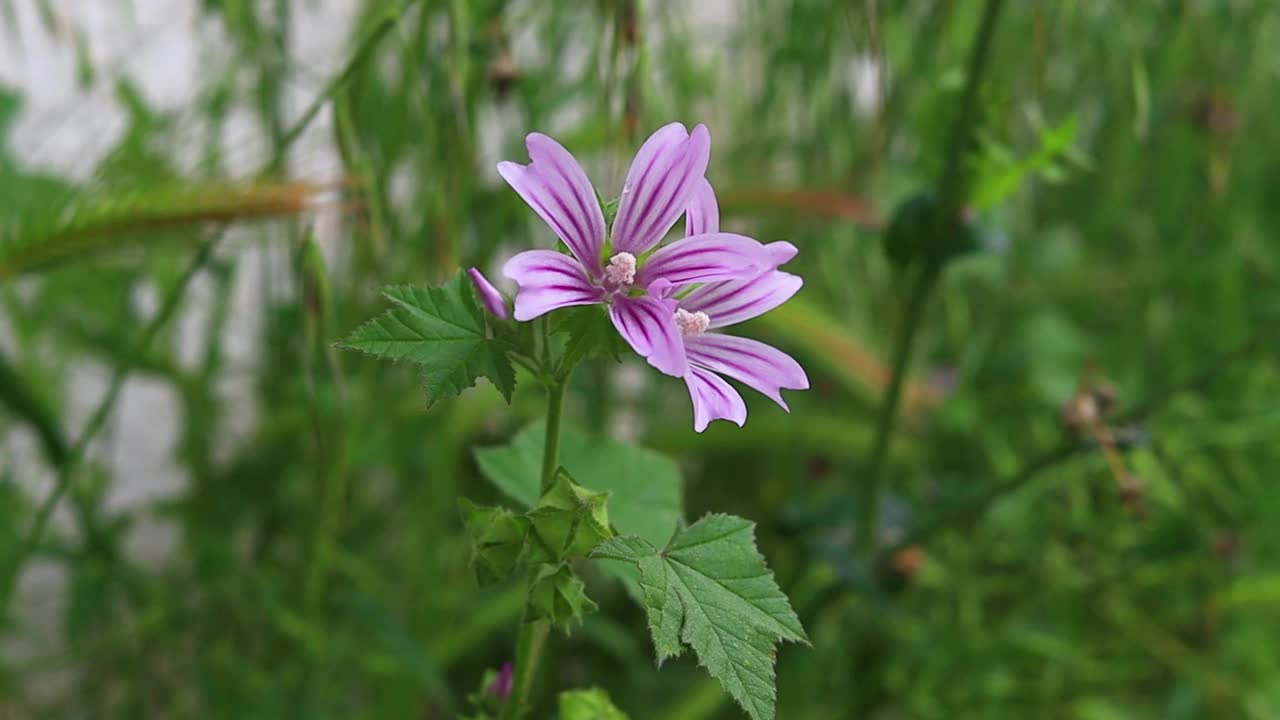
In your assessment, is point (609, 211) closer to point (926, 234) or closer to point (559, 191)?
point (559, 191)

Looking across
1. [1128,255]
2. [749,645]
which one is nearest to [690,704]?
[749,645]

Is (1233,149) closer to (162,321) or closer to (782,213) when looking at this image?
(782,213)

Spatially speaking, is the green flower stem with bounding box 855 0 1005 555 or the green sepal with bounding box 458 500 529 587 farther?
the green flower stem with bounding box 855 0 1005 555

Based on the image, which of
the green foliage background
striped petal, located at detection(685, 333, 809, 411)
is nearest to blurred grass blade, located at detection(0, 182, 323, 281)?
the green foliage background

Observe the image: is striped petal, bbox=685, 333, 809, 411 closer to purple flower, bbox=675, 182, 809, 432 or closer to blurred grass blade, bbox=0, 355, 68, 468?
purple flower, bbox=675, 182, 809, 432

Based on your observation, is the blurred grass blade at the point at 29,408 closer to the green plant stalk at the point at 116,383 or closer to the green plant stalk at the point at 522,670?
the green plant stalk at the point at 116,383

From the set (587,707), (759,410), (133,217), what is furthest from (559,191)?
(759,410)

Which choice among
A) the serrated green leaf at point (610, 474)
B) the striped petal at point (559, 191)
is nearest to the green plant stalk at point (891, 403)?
the serrated green leaf at point (610, 474)
